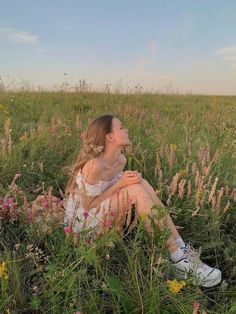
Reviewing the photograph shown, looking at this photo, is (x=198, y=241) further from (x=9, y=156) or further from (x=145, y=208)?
(x=9, y=156)

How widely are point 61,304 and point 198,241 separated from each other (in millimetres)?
1295

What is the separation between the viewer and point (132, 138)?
544 centimetres

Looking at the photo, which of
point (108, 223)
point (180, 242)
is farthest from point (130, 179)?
point (108, 223)

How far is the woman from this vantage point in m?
2.89

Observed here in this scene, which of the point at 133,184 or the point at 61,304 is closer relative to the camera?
the point at 61,304

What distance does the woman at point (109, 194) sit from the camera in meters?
2.89

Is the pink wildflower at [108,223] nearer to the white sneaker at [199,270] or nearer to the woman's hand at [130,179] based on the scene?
the white sneaker at [199,270]

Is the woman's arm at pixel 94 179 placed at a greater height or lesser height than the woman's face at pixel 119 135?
lesser

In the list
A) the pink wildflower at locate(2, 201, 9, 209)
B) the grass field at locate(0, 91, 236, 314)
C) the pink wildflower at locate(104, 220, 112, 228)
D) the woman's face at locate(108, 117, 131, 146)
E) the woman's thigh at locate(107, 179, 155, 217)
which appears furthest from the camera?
the woman's face at locate(108, 117, 131, 146)

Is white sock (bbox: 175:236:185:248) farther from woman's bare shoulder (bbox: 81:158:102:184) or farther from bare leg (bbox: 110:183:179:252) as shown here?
woman's bare shoulder (bbox: 81:158:102:184)

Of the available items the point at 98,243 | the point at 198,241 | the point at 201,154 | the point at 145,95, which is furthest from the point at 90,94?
the point at 98,243

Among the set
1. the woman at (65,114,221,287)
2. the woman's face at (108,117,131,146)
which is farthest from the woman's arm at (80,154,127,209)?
the woman's face at (108,117,131,146)

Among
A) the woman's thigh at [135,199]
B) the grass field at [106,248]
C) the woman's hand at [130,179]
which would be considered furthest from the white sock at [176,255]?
the woman's hand at [130,179]

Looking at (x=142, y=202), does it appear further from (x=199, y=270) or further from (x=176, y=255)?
(x=199, y=270)
